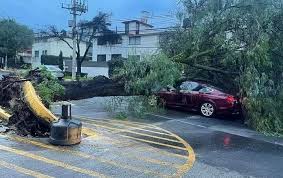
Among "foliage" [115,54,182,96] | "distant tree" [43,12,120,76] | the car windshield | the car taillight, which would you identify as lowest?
the car taillight

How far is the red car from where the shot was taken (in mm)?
15047

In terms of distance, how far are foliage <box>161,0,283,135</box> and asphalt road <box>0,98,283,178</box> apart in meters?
1.30

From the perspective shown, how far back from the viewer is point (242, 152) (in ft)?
29.8

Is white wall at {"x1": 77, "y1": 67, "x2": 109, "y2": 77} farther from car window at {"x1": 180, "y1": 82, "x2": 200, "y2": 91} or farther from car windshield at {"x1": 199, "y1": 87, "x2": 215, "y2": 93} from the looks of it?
car windshield at {"x1": 199, "y1": 87, "x2": 215, "y2": 93}

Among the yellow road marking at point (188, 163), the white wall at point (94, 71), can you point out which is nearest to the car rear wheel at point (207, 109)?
the yellow road marking at point (188, 163)

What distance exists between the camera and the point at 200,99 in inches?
615

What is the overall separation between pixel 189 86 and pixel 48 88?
568 centimetres

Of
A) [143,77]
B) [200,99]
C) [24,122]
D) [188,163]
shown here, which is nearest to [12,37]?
[200,99]

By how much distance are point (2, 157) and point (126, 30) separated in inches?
1787

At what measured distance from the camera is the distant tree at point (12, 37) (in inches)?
2245

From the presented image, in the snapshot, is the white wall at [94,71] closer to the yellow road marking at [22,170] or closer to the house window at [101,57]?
the house window at [101,57]

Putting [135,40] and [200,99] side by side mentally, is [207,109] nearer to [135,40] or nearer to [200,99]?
[200,99]

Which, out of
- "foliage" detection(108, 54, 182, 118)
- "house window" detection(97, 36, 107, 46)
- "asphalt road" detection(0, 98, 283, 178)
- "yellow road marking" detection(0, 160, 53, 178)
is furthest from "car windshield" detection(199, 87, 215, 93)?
"house window" detection(97, 36, 107, 46)

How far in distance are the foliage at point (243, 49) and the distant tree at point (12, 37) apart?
1787 inches
